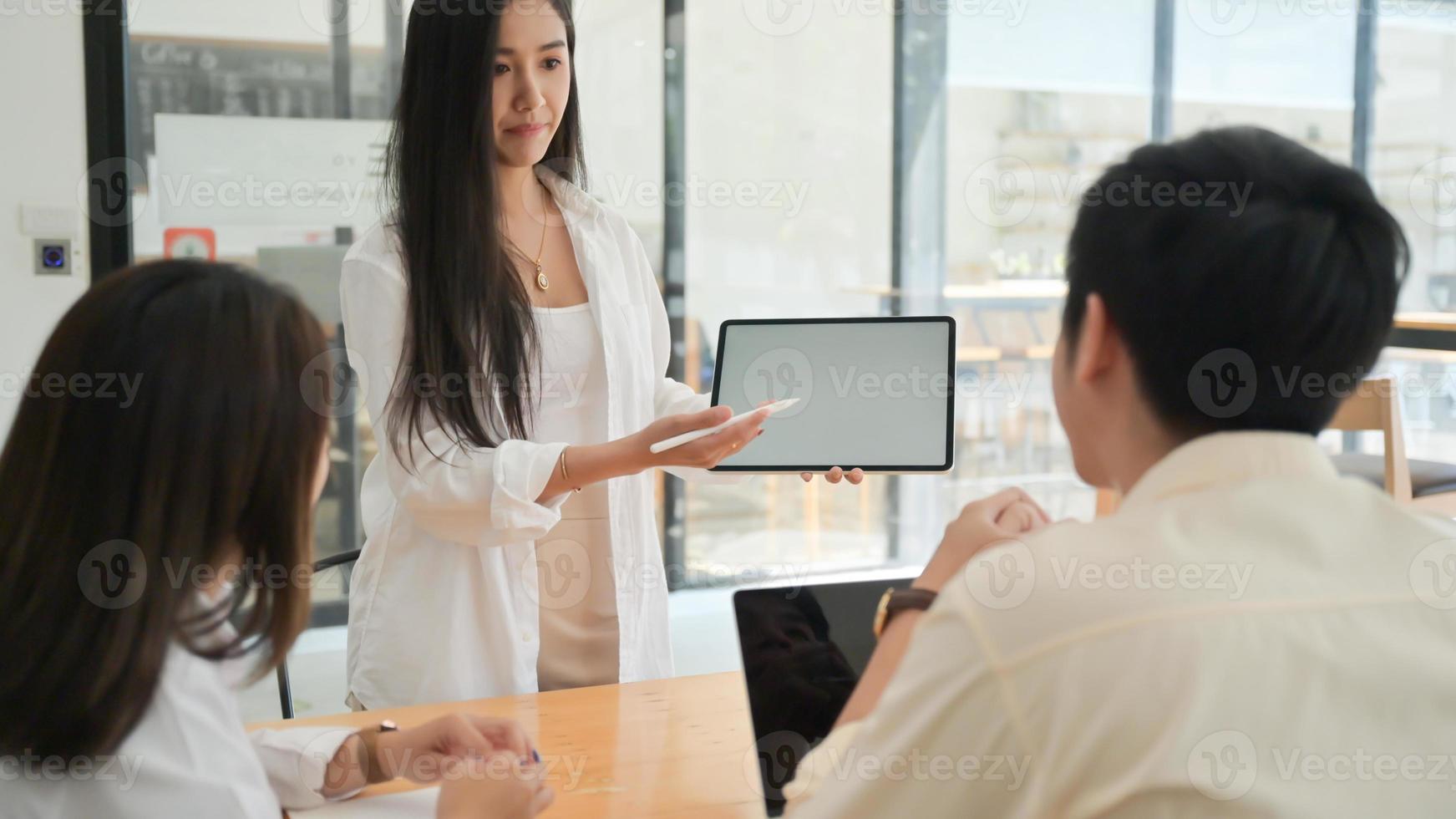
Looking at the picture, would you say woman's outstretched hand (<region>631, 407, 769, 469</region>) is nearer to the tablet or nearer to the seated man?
the tablet

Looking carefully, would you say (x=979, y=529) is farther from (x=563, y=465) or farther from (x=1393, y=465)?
(x=1393, y=465)

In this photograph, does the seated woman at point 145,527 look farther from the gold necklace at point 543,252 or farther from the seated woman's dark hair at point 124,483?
the gold necklace at point 543,252

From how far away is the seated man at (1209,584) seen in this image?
0.70 m

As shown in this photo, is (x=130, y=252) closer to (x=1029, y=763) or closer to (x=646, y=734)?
(x=646, y=734)

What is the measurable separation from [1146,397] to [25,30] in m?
3.31

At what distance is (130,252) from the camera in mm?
3428

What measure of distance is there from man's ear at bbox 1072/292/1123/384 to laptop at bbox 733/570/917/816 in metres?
0.48

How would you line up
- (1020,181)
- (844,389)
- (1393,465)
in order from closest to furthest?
(844,389), (1393,465), (1020,181)

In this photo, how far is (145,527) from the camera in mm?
877

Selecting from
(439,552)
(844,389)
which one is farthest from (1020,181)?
Answer: (439,552)

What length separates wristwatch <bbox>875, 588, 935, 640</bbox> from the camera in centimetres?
101

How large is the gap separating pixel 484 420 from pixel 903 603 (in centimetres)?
84

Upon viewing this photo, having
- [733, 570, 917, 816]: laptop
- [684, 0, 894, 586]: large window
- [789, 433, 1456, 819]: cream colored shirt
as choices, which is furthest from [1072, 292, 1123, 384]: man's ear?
[684, 0, 894, 586]: large window

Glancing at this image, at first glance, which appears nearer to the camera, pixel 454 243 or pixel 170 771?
pixel 170 771
